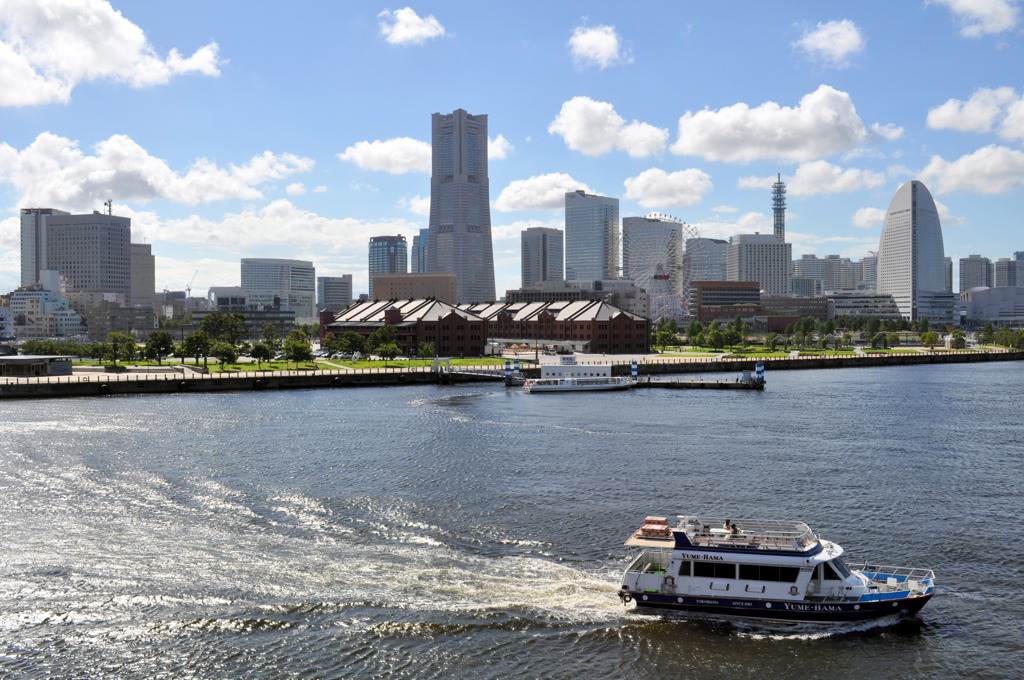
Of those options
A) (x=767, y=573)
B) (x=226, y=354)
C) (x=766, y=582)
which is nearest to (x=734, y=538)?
(x=767, y=573)

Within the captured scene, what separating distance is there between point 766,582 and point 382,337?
146 metres

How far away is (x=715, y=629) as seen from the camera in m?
35.7

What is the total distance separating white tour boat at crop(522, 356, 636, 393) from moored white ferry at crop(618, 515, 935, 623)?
88.2 m

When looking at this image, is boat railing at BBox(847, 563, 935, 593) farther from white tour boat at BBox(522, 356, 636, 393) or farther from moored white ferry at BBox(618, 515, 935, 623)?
white tour boat at BBox(522, 356, 636, 393)

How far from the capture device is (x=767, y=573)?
1426 inches

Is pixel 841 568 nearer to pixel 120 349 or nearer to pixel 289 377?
pixel 289 377

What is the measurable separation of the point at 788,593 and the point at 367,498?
89.3ft

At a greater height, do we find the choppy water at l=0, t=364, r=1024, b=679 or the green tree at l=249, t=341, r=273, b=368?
the green tree at l=249, t=341, r=273, b=368

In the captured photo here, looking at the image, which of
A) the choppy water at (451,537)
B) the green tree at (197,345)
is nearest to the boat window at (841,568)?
the choppy water at (451,537)

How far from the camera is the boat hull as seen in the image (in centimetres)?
3556

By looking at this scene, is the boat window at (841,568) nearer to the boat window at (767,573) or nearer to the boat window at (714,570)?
the boat window at (767,573)

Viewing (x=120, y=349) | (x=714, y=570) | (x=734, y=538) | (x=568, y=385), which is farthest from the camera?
(x=120, y=349)

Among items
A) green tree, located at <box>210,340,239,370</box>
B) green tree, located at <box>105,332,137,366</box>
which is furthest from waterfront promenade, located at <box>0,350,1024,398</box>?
green tree, located at <box>105,332,137,366</box>

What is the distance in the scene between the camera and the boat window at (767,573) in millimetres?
35938
